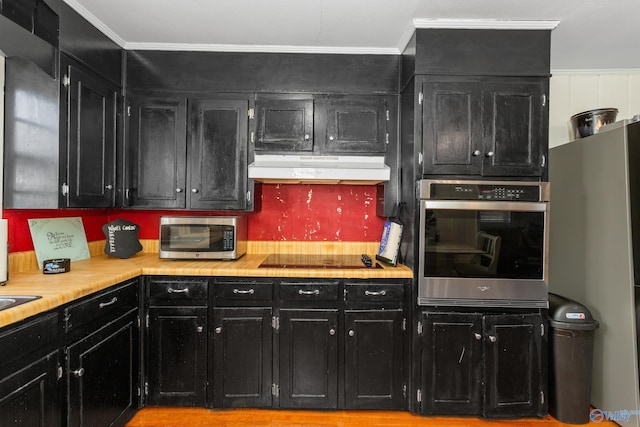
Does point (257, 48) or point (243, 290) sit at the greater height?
point (257, 48)

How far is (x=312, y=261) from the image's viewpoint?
2604mm

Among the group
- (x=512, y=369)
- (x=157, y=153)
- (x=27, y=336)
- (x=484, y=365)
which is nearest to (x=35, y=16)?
(x=157, y=153)

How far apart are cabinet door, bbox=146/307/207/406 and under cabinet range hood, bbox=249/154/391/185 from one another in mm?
1012

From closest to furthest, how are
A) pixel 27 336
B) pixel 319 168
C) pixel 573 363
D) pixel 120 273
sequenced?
pixel 27 336, pixel 120 273, pixel 573 363, pixel 319 168

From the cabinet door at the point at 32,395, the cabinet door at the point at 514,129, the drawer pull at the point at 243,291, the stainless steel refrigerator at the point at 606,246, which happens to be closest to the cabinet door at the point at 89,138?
the cabinet door at the point at 32,395

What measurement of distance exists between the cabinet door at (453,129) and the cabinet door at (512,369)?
0.99m

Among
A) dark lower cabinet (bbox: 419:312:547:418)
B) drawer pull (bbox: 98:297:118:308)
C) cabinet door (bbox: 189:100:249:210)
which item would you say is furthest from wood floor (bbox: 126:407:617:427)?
cabinet door (bbox: 189:100:249:210)

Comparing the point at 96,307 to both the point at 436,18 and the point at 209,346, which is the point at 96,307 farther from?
the point at 436,18

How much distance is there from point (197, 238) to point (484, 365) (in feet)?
6.89

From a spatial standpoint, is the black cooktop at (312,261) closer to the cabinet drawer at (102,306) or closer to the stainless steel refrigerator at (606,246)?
the cabinet drawer at (102,306)

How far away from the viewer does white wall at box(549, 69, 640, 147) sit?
9.82 feet

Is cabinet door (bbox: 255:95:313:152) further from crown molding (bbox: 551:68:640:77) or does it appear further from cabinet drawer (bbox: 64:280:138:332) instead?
crown molding (bbox: 551:68:640:77)

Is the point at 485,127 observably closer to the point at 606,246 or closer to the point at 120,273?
the point at 606,246

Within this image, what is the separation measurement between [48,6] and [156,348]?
2090 millimetres
